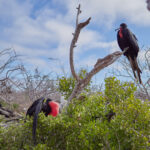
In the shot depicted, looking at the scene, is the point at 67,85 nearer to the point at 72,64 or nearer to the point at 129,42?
the point at 72,64

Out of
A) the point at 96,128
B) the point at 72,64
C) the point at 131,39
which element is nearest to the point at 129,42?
the point at 131,39

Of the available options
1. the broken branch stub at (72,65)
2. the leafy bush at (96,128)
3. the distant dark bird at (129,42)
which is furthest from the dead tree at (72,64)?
the distant dark bird at (129,42)

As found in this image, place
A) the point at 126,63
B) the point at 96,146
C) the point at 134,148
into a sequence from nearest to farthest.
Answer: the point at 134,148
the point at 96,146
the point at 126,63

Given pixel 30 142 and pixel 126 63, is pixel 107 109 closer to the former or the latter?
pixel 30 142

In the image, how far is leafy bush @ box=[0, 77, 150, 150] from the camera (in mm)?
1284

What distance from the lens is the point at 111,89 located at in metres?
1.75

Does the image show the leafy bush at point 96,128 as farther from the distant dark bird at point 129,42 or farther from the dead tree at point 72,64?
the distant dark bird at point 129,42

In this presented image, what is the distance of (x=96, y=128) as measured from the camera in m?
1.31

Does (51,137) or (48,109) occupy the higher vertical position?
(48,109)

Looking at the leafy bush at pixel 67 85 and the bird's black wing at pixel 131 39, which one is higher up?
the bird's black wing at pixel 131 39

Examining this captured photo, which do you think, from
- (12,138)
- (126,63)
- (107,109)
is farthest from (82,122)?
(126,63)

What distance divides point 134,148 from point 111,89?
633 millimetres

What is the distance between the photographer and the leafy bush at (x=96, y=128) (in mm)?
1284

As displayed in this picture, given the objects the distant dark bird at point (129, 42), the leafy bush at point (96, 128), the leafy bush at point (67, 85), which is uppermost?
the distant dark bird at point (129, 42)
